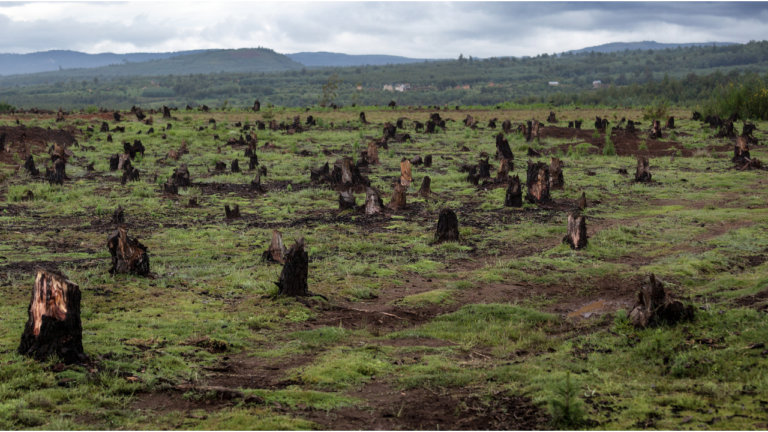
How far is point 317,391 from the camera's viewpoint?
6.17m

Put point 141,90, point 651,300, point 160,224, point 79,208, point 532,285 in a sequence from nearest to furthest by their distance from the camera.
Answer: point 651,300, point 532,285, point 160,224, point 79,208, point 141,90

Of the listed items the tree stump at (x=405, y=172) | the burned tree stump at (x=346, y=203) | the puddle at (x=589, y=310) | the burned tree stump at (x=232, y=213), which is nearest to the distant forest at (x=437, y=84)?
the tree stump at (x=405, y=172)

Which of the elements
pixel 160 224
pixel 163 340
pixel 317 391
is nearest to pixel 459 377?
pixel 317 391

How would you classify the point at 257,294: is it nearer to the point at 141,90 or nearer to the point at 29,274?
the point at 29,274

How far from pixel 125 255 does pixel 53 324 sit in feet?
14.2

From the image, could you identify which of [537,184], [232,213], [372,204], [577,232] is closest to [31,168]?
[232,213]

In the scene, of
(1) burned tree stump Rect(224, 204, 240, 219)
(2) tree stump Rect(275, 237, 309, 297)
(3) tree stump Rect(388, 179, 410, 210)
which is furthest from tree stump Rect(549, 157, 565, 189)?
(2) tree stump Rect(275, 237, 309, 297)

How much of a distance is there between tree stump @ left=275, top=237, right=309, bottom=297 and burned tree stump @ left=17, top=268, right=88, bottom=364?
3.58m

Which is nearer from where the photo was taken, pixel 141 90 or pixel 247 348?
pixel 247 348

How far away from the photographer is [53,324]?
6406mm

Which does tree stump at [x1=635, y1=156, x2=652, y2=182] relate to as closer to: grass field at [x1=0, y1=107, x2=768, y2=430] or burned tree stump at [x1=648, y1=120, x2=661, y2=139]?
grass field at [x1=0, y1=107, x2=768, y2=430]

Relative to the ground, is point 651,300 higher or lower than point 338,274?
higher

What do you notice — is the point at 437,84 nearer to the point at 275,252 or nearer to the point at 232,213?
the point at 232,213

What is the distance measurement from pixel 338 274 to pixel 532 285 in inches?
133
